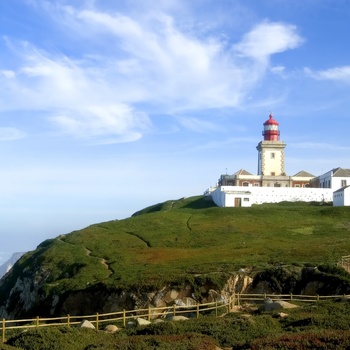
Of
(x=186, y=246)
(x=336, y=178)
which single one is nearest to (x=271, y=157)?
(x=336, y=178)

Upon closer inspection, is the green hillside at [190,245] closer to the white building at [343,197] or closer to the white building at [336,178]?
the white building at [343,197]

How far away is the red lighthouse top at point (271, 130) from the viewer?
106 m

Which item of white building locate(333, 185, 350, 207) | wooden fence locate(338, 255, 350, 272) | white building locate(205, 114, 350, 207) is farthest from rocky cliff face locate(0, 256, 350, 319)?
white building locate(205, 114, 350, 207)

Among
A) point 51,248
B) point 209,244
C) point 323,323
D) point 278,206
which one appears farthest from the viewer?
point 278,206

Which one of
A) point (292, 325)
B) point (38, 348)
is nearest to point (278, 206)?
point (292, 325)

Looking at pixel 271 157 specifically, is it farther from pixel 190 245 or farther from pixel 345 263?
pixel 345 263

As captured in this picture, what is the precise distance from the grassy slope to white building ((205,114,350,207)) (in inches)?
167

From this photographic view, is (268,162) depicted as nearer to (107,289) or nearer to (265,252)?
(265,252)

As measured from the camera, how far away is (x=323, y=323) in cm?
2175

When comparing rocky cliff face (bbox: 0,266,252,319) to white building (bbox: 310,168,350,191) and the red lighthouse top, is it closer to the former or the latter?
white building (bbox: 310,168,350,191)

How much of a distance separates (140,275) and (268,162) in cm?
6540

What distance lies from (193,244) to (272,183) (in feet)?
141

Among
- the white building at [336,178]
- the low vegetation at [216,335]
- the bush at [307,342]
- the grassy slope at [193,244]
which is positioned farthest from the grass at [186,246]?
the bush at [307,342]

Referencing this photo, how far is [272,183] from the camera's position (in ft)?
318
